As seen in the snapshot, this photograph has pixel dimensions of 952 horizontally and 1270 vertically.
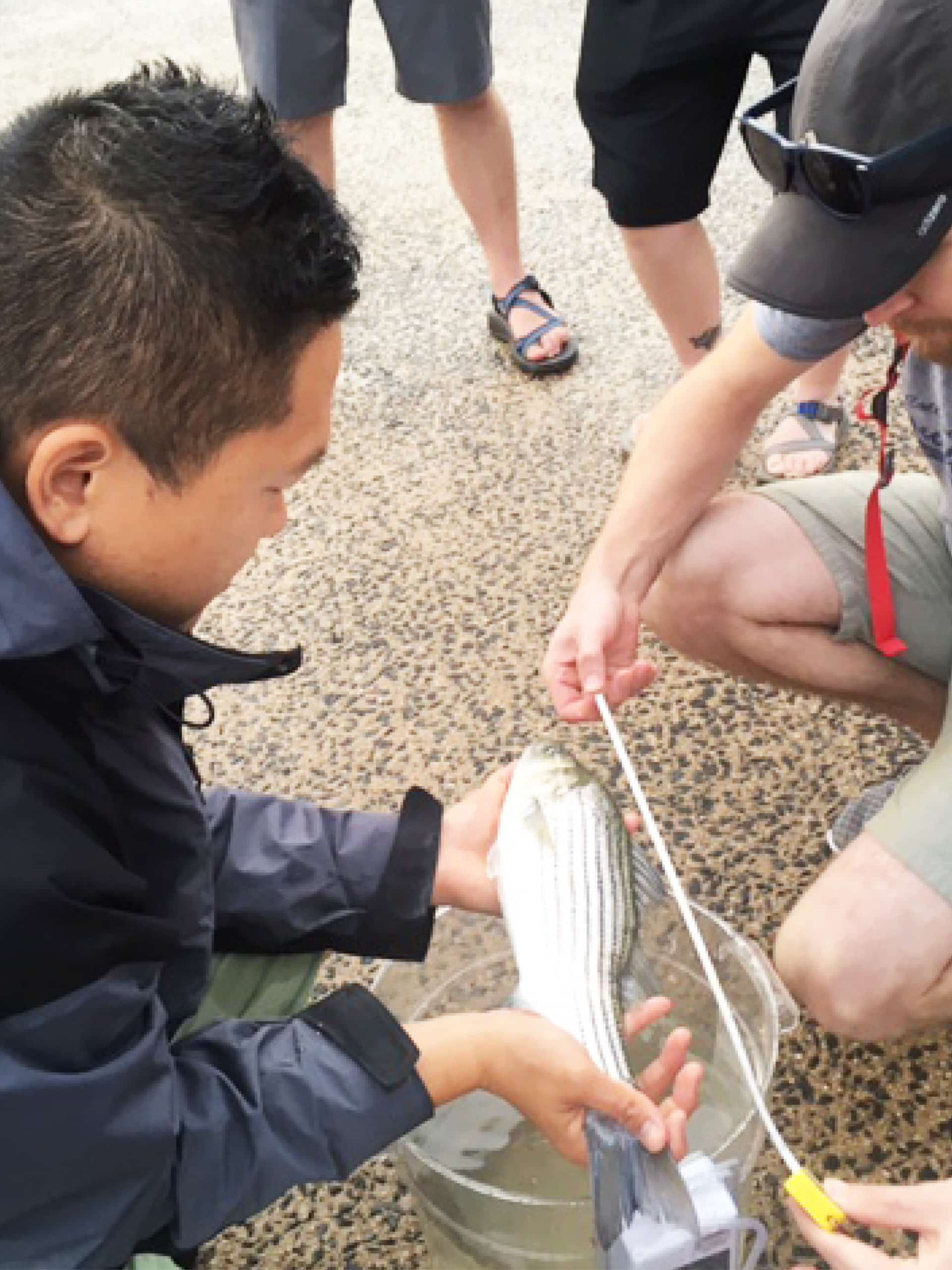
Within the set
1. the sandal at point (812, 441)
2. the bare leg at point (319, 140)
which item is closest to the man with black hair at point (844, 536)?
the sandal at point (812, 441)

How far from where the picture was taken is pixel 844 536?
2125 mm

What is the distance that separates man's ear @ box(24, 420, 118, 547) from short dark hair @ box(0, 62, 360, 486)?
22 millimetres

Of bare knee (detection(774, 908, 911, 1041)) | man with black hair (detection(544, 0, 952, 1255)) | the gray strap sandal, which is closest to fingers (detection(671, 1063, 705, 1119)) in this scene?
man with black hair (detection(544, 0, 952, 1255))

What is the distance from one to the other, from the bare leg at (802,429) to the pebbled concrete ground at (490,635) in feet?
0.27

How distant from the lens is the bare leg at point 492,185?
361 centimetres

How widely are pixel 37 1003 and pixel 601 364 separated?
2.69 m

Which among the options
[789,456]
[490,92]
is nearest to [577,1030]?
[789,456]

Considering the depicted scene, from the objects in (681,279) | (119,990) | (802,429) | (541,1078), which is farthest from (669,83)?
(119,990)

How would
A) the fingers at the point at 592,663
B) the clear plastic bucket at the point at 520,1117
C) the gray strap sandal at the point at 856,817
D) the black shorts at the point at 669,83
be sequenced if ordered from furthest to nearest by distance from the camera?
the black shorts at the point at 669,83
the gray strap sandal at the point at 856,817
the fingers at the point at 592,663
the clear plastic bucket at the point at 520,1117

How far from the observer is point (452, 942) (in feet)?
6.84

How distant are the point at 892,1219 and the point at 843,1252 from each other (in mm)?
57

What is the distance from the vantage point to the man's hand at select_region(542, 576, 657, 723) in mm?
1964

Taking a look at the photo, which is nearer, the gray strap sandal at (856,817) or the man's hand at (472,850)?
the man's hand at (472,850)

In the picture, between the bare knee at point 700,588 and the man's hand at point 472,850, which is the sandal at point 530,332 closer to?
the bare knee at point 700,588
